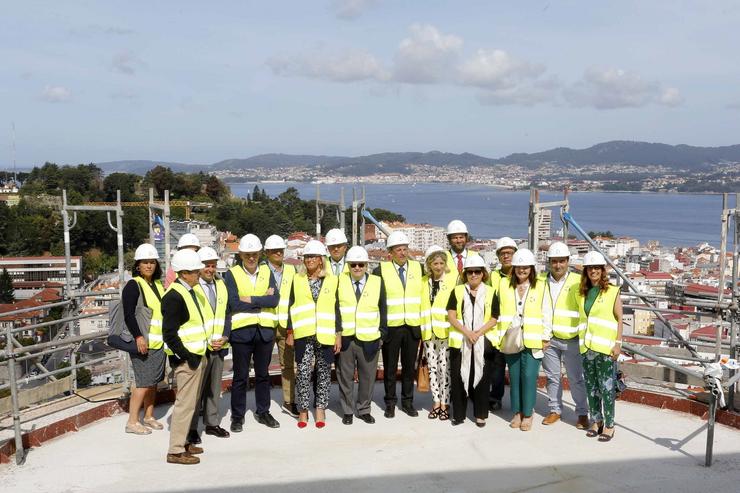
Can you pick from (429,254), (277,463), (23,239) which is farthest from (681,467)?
(23,239)

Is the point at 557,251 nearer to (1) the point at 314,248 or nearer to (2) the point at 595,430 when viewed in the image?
(2) the point at 595,430

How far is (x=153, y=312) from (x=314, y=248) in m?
1.17

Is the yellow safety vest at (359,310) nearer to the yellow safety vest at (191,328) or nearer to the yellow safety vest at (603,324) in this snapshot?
the yellow safety vest at (191,328)

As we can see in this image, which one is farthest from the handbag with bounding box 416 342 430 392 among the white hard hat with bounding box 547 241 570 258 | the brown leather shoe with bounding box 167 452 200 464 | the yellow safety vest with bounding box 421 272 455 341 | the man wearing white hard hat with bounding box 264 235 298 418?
the brown leather shoe with bounding box 167 452 200 464

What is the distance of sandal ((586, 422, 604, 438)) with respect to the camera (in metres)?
4.50

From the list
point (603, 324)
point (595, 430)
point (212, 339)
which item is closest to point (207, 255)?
point (212, 339)

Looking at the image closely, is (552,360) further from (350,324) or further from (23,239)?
(23,239)

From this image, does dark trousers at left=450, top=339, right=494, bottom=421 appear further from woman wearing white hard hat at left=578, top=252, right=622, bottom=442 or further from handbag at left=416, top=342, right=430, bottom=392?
woman wearing white hard hat at left=578, top=252, right=622, bottom=442

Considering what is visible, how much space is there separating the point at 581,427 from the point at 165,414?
10.1ft

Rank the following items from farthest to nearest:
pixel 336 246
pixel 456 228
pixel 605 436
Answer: pixel 456 228, pixel 336 246, pixel 605 436

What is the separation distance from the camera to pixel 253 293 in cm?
464

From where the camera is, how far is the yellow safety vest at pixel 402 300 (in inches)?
189

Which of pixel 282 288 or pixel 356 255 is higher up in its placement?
pixel 356 255

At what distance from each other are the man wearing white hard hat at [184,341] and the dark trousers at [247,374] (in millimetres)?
577
